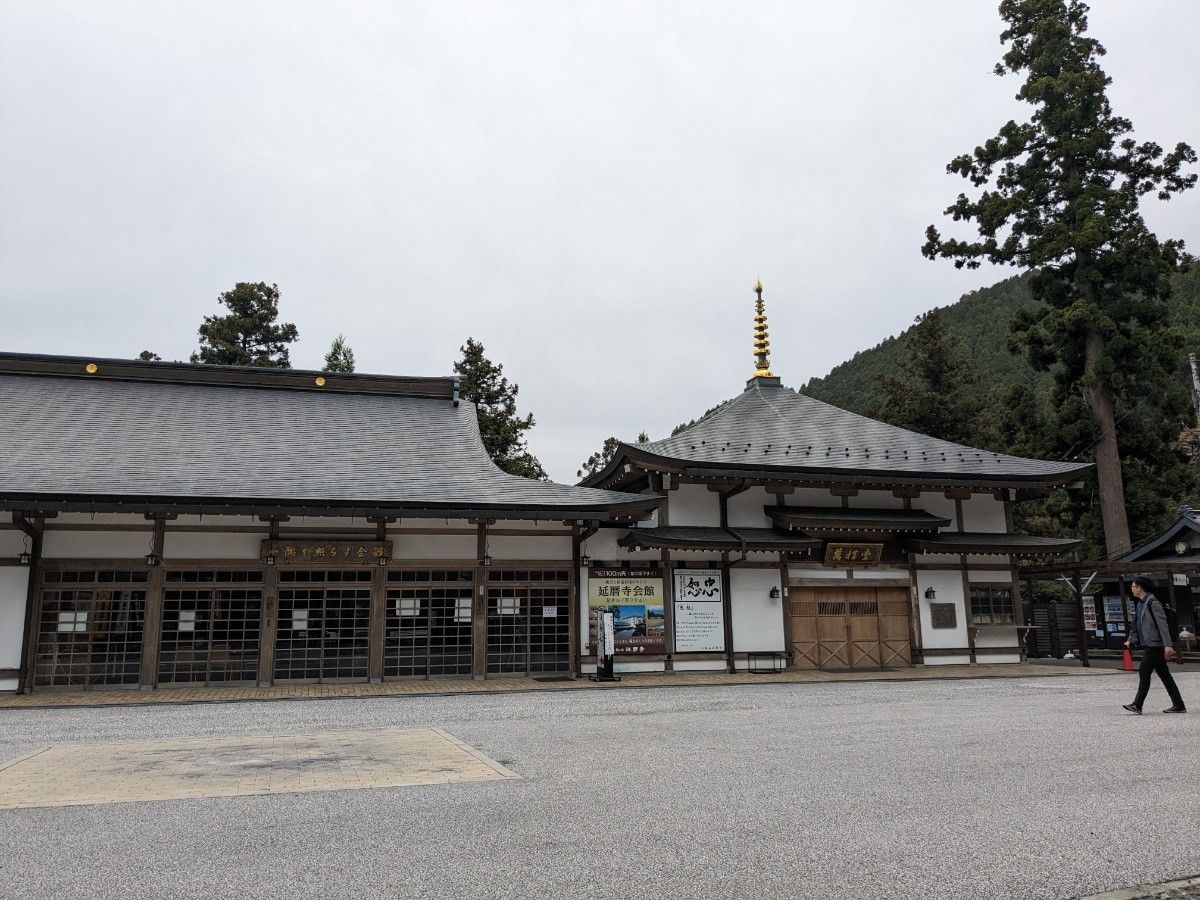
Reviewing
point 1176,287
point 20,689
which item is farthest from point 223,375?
point 1176,287

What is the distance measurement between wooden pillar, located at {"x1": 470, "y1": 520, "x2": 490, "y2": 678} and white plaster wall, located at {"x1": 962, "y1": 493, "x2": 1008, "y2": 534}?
462 inches

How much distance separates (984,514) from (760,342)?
321 inches

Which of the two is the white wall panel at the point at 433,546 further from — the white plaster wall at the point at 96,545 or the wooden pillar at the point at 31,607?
the wooden pillar at the point at 31,607

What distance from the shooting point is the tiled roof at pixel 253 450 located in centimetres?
1512

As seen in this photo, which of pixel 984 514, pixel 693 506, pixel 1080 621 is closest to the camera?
pixel 693 506

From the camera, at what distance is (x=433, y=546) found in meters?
17.1

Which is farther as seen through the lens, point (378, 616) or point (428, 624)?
point (428, 624)

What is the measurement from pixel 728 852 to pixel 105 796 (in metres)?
4.55

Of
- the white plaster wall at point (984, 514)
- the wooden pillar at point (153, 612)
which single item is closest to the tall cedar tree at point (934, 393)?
the white plaster wall at point (984, 514)

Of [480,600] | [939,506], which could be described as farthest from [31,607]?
[939,506]

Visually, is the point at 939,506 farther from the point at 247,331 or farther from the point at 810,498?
the point at 247,331

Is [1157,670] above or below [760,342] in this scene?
below

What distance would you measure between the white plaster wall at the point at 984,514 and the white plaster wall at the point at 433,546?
12.0 metres

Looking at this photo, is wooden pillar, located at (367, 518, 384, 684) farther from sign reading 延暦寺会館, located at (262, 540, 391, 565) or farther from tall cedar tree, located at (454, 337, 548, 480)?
tall cedar tree, located at (454, 337, 548, 480)
